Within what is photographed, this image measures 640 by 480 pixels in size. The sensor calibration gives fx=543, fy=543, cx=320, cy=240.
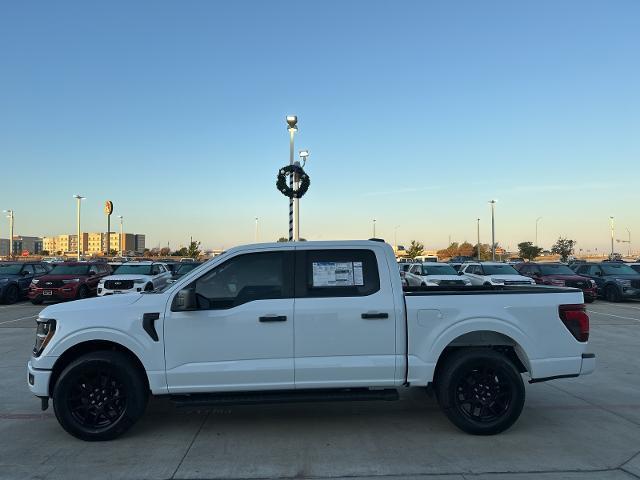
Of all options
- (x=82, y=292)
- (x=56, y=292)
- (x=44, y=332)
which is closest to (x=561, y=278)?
(x=82, y=292)

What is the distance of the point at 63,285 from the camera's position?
19.6 metres

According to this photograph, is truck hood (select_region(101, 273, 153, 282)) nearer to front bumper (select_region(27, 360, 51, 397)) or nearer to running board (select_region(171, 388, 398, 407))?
front bumper (select_region(27, 360, 51, 397))

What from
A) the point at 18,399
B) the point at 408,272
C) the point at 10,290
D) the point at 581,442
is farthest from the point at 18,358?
→ the point at 408,272

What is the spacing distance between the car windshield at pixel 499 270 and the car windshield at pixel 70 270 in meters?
15.6

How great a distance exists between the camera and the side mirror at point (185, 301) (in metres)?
5.25

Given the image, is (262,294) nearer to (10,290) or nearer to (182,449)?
(182,449)

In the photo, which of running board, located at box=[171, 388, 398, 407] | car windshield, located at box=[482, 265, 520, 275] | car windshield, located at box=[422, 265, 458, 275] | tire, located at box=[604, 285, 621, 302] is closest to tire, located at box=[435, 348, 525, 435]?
running board, located at box=[171, 388, 398, 407]

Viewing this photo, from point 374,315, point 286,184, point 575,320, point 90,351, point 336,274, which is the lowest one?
point 90,351

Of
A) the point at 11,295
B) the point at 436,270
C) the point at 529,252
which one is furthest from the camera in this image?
the point at 529,252

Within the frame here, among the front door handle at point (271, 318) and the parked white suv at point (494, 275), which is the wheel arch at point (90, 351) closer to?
the front door handle at point (271, 318)

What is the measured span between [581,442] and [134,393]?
4397 millimetres

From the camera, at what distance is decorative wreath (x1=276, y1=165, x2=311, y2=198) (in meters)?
22.8

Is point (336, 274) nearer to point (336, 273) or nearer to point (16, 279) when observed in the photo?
point (336, 273)

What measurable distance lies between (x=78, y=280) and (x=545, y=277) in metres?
17.9
